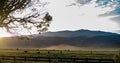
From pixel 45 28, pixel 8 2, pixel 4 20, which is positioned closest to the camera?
pixel 8 2

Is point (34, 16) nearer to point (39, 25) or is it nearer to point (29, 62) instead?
point (39, 25)

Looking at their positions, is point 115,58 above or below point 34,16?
below

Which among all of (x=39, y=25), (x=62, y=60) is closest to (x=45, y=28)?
(x=39, y=25)

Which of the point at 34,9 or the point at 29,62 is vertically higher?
the point at 34,9

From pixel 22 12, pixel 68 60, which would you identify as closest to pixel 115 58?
pixel 68 60

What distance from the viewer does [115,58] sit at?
42.1m

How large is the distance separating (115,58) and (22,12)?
11769mm

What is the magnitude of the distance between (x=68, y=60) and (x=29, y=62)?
5.60 meters

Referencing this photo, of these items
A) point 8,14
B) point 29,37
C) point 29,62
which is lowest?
point 29,62

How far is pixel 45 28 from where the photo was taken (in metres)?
46.2

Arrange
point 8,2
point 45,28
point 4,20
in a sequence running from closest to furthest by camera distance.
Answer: point 8,2, point 4,20, point 45,28

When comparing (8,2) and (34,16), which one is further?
(34,16)

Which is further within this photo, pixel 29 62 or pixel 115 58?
pixel 29 62

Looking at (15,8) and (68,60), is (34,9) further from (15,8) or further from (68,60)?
(68,60)
